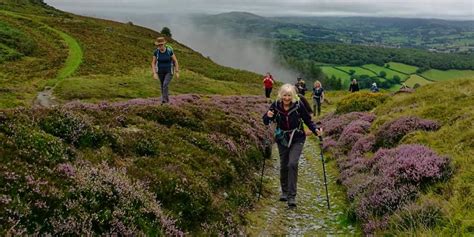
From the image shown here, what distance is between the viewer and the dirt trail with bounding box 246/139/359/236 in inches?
448

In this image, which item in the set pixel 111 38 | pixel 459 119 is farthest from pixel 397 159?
pixel 111 38

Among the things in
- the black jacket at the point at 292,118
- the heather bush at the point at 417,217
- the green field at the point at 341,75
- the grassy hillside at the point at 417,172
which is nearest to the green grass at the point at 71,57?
the grassy hillside at the point at 417,172

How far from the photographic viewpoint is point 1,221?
244 inches

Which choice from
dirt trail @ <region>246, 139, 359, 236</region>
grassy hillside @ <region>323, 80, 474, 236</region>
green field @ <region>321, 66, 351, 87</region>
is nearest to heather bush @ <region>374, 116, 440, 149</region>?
grassy hillside @ <region>323, 80, 474, 236</region>

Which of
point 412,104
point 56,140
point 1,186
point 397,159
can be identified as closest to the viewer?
point 1,186

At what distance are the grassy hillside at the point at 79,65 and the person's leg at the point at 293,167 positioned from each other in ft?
76.4

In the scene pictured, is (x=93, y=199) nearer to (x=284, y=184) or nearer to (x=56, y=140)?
(x=56, y=140)

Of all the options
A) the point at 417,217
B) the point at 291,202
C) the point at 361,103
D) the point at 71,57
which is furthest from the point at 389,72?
the point at 417,217

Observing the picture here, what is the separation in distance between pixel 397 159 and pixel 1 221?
37.5 feet

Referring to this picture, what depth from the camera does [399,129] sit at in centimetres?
1816

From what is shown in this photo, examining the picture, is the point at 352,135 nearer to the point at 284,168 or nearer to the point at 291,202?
the point at 284,168

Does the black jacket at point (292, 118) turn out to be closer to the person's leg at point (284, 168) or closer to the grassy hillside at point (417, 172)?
the person's leg at point (284, 168)

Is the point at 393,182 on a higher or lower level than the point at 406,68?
higher

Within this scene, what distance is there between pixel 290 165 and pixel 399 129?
25.4 feet
